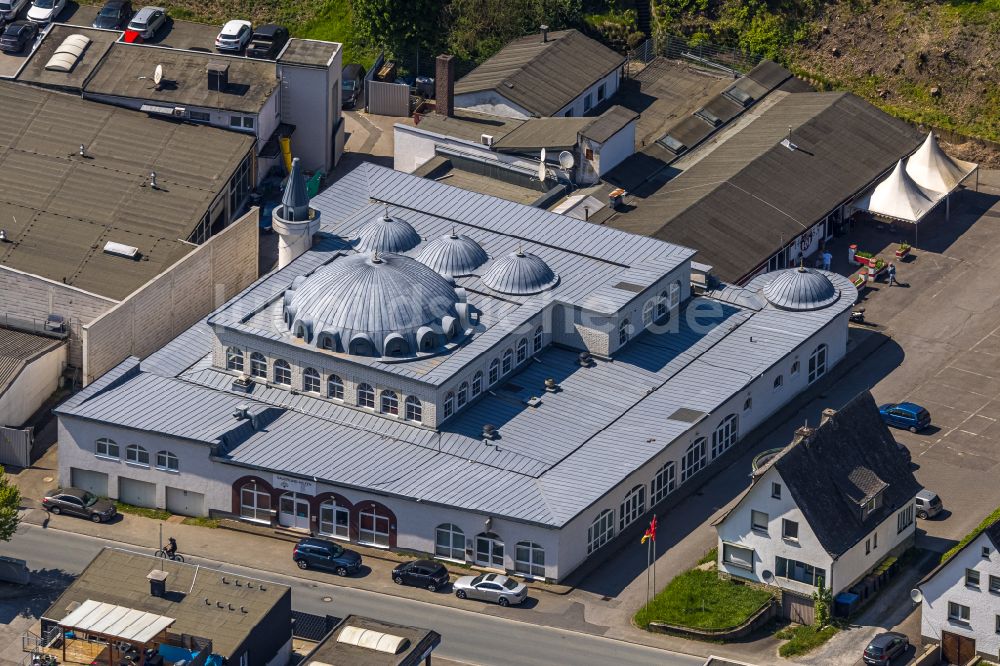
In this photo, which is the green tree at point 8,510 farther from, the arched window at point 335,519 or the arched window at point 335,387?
the arched window at point 335,387

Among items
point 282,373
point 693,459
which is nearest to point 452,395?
point 282,373

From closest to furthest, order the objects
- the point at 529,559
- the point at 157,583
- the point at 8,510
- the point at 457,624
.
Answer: the point at 157,583
the point at 457,624
the point at 8,510
the point at 529,559

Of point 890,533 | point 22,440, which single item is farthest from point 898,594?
point 22,440

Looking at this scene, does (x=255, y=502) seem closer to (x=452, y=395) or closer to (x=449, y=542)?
(x=449, y=542)

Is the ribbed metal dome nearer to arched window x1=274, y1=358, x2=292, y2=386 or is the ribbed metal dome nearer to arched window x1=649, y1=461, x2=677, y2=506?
arched window x1=274, y1=358, x2=292, y2=386

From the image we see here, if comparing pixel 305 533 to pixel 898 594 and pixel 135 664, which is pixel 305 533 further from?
pixel 898 594

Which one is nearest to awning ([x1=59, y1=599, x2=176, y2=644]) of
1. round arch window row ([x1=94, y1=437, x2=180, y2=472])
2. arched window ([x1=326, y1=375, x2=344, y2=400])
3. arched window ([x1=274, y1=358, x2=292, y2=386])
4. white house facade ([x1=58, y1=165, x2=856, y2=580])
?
white house facade ([x1=58, y1=165, x2=856, y2=580])
